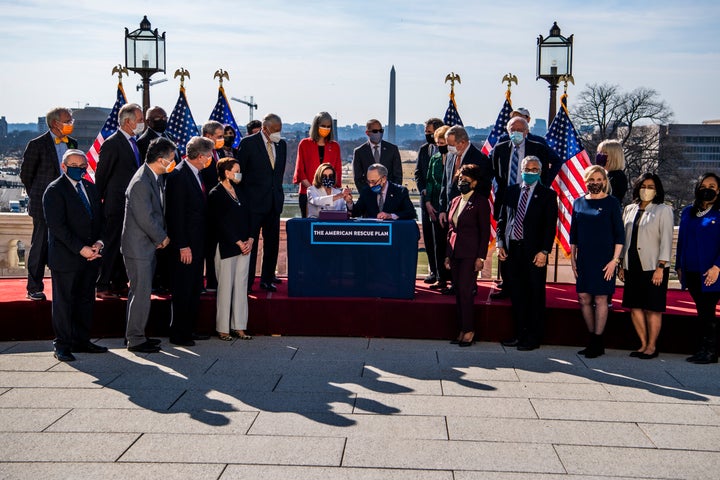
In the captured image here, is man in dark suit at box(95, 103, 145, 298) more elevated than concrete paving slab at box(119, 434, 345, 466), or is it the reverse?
man in dark suit at box(95, 103, 145, 298)

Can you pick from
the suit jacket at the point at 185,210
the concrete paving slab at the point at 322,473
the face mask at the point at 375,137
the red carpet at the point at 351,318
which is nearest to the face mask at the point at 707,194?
the red carpet at the point at 351,318

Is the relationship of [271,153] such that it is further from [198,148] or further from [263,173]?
[198,148]

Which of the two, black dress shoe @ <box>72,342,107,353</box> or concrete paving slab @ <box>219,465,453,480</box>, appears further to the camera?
black dress shoe @ <box>72,342,107,353</box>

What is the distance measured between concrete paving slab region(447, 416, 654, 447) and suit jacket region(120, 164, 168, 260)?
11.2 feet

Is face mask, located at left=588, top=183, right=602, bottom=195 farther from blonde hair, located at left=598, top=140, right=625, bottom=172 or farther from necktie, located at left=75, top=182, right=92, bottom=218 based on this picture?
necktie, located at left=75, top=182, right=92, bottom=218

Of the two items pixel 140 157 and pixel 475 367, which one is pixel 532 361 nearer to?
pixel 475 367

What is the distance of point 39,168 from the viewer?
8.95 metres

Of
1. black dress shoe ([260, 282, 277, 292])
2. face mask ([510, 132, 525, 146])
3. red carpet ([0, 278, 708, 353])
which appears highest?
face mask ([510, 132, 525, 146])

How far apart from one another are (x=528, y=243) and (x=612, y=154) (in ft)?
4.29

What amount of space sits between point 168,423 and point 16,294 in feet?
13.1

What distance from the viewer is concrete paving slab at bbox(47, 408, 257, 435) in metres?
Answer: 5.99

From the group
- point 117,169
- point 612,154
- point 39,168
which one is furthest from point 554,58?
point 39,168

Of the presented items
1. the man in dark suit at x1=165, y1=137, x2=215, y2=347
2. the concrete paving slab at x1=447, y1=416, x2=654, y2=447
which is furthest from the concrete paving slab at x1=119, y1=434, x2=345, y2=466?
the man in dark suit at x1=165, y1=137, x2=215, y2=347

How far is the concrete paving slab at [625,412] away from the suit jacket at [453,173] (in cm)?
292
